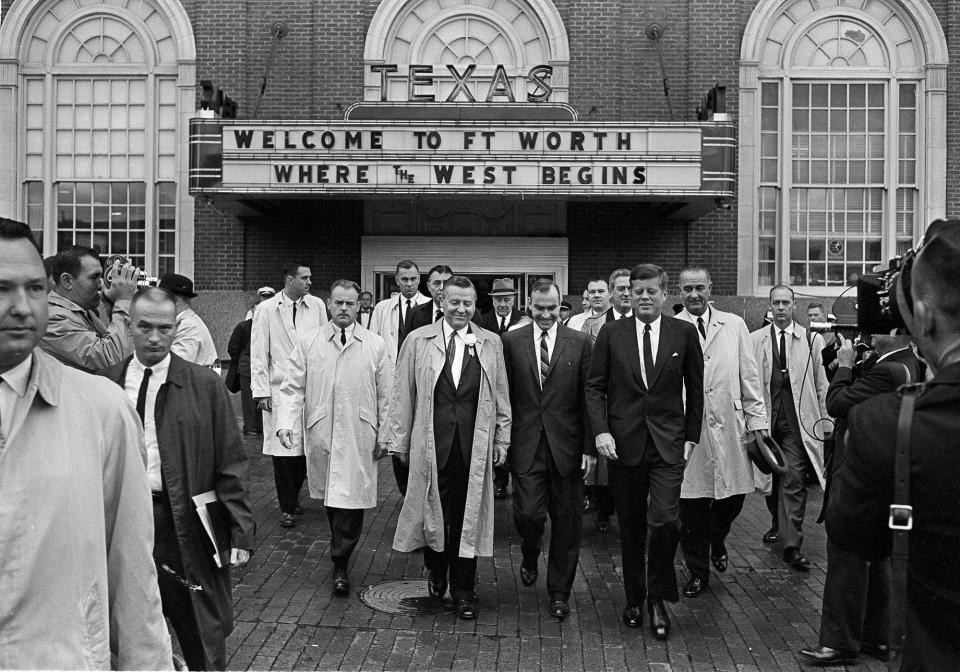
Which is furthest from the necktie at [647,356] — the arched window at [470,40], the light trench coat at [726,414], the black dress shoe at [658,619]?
the arched window at [470,40]

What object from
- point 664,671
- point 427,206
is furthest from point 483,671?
point 427,206

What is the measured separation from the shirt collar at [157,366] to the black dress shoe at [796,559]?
4.95m

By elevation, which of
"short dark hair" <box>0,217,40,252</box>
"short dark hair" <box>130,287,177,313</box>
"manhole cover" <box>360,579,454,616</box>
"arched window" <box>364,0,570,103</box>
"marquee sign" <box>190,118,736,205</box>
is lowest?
"manhole cover" <box>360,579,454,616</box>

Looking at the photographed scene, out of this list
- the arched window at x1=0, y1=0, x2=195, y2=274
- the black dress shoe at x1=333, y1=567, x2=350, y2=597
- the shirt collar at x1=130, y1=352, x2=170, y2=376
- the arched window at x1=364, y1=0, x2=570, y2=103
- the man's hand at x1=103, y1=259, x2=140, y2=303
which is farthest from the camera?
the arched window at x1=0, y1=0, x2=195, y2=274

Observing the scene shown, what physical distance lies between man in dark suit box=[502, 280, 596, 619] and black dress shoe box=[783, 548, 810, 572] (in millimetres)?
1981

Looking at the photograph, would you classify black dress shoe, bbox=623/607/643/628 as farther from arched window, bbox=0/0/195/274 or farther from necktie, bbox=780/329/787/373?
arched window, bbox=0/0/195/274

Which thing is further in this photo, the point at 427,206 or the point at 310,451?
the point at 427,206

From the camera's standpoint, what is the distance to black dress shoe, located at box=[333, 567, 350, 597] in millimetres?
6285

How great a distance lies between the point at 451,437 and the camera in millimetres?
6223

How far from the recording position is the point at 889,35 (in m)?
16.6

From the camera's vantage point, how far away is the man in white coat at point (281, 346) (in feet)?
27.5

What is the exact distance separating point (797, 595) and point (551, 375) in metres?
2.24

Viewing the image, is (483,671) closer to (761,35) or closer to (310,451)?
(310,451)

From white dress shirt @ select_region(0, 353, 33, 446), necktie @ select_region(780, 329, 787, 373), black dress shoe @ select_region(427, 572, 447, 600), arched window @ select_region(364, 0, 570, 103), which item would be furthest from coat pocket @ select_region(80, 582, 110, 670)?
arched window @ select_region(364, 0, 570, 103)
